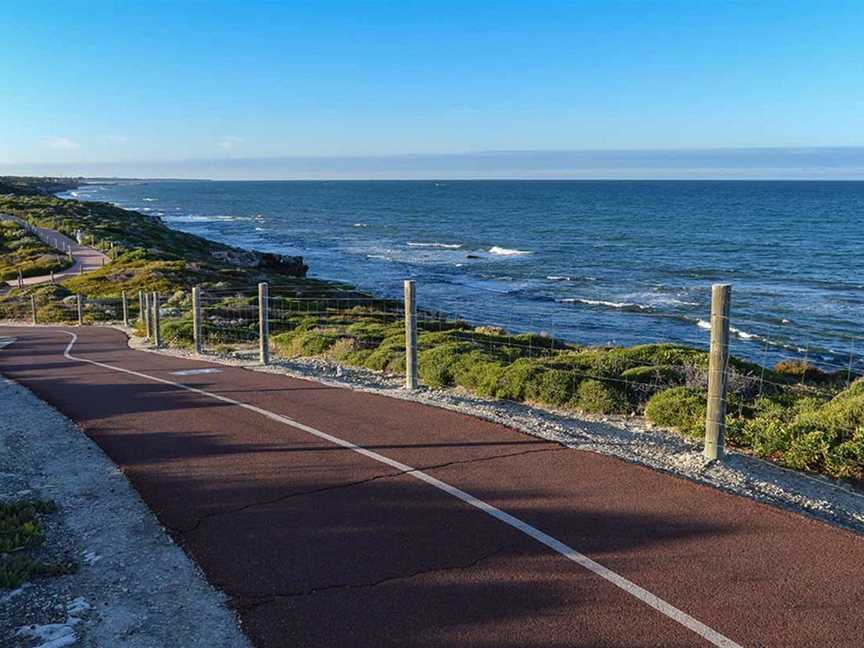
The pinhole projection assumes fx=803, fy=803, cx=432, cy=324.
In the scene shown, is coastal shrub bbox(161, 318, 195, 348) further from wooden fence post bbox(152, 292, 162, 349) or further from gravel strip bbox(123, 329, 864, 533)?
gravel strip bbox(123, 329, 864, 533)

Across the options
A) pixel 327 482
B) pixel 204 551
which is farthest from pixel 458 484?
pixel 204 551

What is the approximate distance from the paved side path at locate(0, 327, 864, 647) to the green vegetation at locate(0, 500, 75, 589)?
87 cm

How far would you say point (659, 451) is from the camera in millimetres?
8406

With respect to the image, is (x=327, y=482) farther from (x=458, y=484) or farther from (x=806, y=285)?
(x=806, y=285)

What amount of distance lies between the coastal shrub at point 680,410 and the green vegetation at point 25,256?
4731 cm

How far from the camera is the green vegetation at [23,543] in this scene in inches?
220

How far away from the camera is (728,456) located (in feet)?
26.5

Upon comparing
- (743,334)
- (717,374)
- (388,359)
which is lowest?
(743,334)

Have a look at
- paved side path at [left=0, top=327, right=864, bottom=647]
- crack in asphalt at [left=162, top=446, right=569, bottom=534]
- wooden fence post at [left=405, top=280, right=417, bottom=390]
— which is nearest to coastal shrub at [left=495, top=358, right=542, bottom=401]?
wooden fence post at [left=405, top=280, right=417, bottom=390]

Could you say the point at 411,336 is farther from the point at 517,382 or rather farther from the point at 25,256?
the point at 25,256

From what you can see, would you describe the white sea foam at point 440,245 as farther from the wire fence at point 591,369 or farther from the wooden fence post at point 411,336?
the wooden fence post at point 411,336

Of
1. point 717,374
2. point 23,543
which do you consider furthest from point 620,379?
point 23,543

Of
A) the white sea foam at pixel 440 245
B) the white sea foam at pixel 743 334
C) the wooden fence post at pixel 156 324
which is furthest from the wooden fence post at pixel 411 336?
the white sea foam at pixel 440 245

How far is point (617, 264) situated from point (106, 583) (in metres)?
56.9
